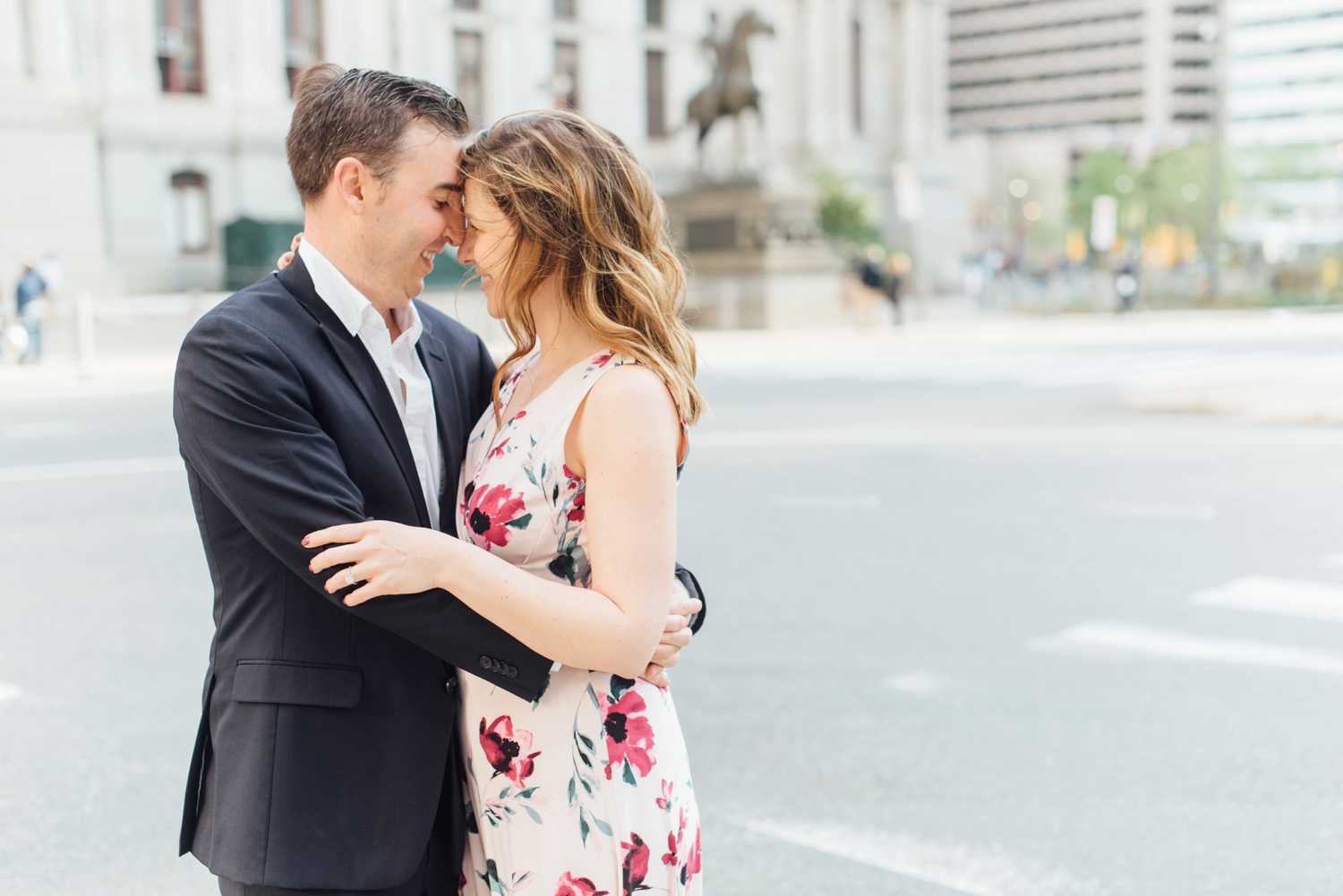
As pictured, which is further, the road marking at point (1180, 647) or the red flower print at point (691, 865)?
the road marking at point (1180, 647)

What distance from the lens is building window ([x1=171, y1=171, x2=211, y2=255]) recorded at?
1566 inches

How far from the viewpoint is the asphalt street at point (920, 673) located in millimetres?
4637

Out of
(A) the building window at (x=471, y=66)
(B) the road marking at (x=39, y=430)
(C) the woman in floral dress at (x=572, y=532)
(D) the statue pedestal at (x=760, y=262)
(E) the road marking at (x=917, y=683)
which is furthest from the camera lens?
(A) the building window at (x=471, y=66)

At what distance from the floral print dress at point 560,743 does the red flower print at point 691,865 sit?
0.02m

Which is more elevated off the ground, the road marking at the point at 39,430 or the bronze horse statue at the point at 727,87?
the bronze horse statue at the point at 727,87

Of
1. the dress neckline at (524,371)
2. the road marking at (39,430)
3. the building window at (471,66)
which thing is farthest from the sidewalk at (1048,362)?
the building window at (471,66)

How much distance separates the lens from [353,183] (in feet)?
7.50

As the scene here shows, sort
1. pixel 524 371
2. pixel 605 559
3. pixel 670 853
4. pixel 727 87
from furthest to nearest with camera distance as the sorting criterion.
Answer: pixel 727 87 → pixel 524 371 → pixel 670 853 → pixel 605 559

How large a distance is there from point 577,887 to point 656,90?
53407mm

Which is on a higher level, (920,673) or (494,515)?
(494,515)

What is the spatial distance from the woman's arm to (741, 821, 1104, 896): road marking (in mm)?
2504

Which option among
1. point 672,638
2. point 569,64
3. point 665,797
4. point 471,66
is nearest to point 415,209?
point 672,638

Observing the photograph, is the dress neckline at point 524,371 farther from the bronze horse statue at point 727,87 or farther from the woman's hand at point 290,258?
the bronze horse statue at point 727,87

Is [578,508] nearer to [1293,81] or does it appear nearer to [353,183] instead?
[353,183]
